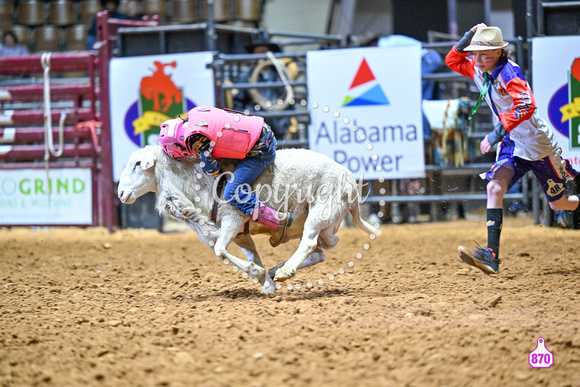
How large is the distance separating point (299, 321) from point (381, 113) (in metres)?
4.42

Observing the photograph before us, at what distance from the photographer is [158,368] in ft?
8.82

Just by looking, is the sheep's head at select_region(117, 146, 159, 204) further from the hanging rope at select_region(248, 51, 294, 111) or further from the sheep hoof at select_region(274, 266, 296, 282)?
the hanging rope at select_region(248, 51, 294, 111)

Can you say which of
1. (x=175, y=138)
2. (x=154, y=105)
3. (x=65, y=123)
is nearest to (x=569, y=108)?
(x=175, y=138)

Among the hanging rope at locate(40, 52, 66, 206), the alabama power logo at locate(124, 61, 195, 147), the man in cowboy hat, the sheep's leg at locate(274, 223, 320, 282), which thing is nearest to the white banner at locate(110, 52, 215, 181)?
the alabama power logo at locate(124, 61, 195, 147)

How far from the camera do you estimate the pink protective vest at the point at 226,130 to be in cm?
403

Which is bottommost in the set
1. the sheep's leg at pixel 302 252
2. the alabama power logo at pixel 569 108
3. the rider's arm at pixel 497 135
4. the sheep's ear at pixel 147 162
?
the sheep's leg at pixel 302 252

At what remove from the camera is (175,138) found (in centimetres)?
411

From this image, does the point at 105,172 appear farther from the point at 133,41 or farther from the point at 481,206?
the point at 481,206

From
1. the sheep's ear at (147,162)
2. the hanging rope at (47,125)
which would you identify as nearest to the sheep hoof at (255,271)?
the sheep's ear at (147,162)

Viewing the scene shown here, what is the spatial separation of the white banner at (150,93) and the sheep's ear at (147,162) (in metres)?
3.55

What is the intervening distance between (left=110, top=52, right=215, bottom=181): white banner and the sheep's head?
11.5 feet

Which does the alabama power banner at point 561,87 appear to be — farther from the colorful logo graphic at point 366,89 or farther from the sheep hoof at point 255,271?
the sheep hoof at point 255,271

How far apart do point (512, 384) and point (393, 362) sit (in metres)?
0.48

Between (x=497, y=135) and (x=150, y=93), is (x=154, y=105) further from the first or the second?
(x=497, y=135)
